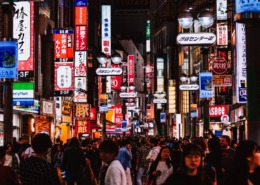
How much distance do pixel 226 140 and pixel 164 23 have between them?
10317cm

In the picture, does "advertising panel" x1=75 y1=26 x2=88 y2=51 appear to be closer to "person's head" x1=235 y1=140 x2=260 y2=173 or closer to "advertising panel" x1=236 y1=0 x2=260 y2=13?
"advertising panel" x1=236 y1=0 x2=260 y2=13

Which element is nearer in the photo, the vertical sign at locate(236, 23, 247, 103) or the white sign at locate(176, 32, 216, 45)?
the white sign at locate(176, 32, 216, 45)

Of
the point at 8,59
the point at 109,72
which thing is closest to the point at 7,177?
the point at 8,59

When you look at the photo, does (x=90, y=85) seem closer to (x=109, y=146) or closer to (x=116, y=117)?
(x=116, y=117)

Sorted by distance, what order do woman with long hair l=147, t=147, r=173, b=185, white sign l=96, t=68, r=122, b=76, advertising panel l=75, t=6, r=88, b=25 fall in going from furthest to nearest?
advertising panel l=75, t=6, r=88, b=25
white sign l=96, t=68, r=122, b=76
woman with long hair l=147, t=147, r=173, b=185

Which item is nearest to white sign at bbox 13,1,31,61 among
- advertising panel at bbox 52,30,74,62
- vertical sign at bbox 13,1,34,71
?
vertical sign at bbox 13,1,34,71

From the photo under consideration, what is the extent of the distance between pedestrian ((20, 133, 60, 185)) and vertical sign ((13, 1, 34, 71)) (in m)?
23.4

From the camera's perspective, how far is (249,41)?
53.9 ft

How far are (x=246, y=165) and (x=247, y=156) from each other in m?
0.39

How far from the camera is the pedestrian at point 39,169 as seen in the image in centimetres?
800

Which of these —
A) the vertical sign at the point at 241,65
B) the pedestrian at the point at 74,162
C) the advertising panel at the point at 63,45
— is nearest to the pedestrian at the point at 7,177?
the pedestrian at the point at 74,162

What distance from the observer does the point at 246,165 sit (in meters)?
6.99

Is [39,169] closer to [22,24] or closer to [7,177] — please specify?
[7,177]

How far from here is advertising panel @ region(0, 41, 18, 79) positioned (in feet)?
68.9
